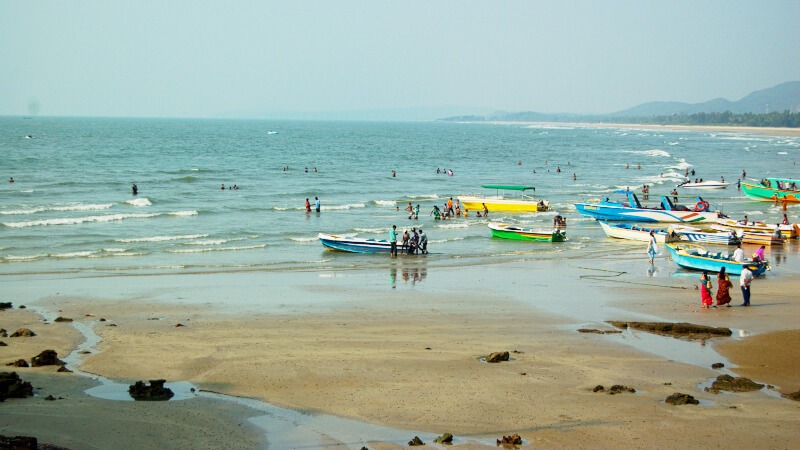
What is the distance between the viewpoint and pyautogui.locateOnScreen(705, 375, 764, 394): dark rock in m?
14.4

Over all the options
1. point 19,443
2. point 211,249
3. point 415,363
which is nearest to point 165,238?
point 211,249

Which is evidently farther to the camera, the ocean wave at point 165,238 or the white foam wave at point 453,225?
the white foam wave at point 453,225

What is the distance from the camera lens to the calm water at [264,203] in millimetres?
33531

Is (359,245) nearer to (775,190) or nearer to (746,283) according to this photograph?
(746,283)

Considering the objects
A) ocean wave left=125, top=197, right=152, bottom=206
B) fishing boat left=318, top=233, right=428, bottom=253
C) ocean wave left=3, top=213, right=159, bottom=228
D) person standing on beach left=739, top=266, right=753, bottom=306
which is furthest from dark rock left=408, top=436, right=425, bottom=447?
ocean wave left=125, top=197, right=152, bottom=206

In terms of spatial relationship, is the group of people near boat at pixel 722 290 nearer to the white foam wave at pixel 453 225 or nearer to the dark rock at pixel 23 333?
the dark rock at pixel 23 333

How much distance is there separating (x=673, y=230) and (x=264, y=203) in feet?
91.9

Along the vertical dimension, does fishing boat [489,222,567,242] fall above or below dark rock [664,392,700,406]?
below

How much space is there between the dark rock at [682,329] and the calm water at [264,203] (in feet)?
44.7

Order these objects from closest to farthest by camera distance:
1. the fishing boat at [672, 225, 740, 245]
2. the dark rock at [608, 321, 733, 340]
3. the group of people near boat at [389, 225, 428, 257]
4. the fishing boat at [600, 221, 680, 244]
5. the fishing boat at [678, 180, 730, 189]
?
1. the dark rock at [608, 321, 733, 340]
2. the group of people near boat at [389, 225, 428, 257]
3. the fishing boat at [672, 225, 740, 245]
4. the fishing boat at [600, 221, 680, 244]
5. the fishing boat at [678, 180, 730, 189]

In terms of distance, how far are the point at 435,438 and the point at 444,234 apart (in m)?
29.4

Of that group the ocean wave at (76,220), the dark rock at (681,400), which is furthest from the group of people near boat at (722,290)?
the ocean wave at (76,220)

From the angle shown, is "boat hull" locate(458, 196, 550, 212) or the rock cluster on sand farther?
"boat hull" locate(458, 196, 550, 212)

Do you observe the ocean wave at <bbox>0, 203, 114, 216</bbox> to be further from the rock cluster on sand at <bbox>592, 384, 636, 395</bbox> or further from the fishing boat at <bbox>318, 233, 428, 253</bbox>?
the rock cluster on sand at <bbox>592, 384, 636, 395</bbox>
